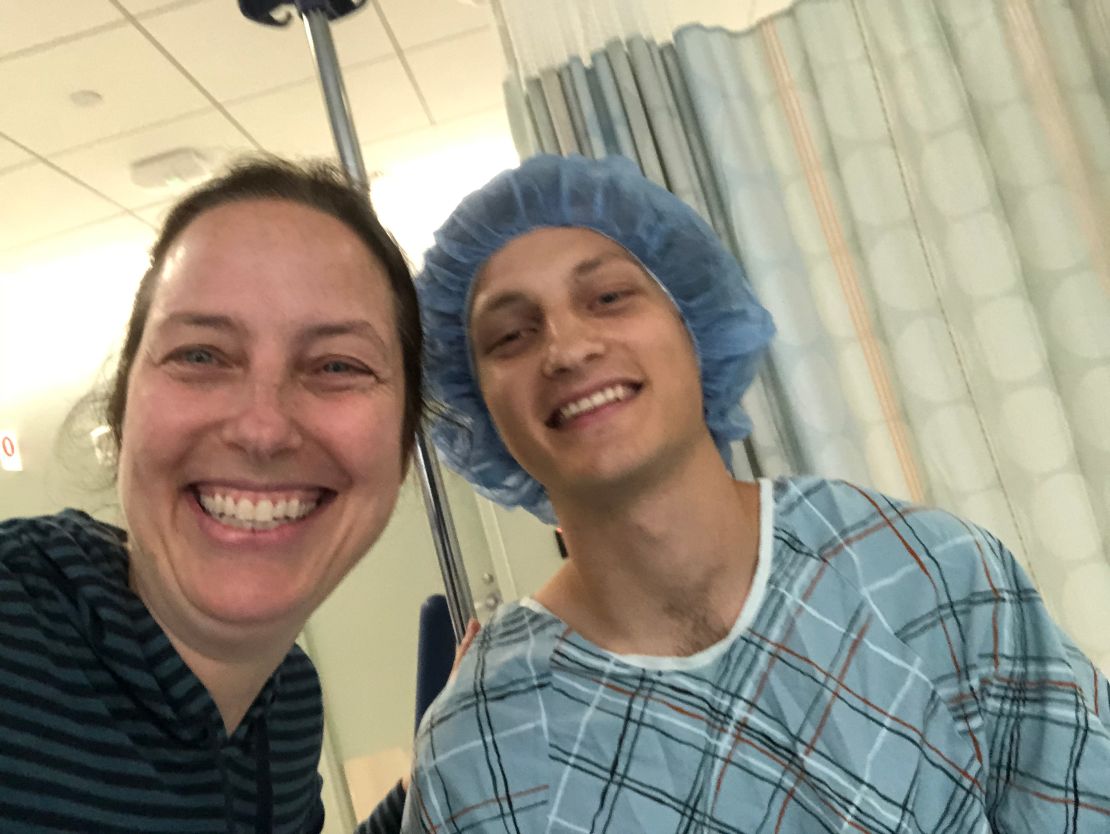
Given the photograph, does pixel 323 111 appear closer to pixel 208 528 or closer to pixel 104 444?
pixel 104 444

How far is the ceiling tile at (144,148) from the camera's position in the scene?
213 centimetres

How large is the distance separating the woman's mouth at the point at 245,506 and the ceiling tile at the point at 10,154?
182cm

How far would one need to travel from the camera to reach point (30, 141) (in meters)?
2.05

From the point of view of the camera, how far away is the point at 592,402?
0.97 m

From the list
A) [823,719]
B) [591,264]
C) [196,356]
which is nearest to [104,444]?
[196,356]

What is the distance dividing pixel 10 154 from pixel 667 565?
2.10 m

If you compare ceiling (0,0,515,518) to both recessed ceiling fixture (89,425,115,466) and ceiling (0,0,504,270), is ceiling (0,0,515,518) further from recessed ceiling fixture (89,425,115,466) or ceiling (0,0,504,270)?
recessed ceiling fixture (89,425,115,466)

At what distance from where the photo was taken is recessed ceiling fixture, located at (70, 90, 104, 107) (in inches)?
75.2

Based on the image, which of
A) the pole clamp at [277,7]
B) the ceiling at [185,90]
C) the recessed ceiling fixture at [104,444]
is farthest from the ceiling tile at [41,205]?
the recessed ceiling fixture at [104,444]

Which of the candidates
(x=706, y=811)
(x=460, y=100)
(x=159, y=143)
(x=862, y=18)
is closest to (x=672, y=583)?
(x=706, y=811)

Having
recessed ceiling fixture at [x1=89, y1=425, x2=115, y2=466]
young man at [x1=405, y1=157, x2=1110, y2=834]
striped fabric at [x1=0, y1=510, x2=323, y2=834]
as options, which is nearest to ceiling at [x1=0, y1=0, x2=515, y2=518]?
recessed ceiling fixture at [x1=89, y1=425, x2=115, y2=466]

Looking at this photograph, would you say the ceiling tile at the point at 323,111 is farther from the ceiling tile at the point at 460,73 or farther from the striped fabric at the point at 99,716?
the striped fabric at the point at 99,716

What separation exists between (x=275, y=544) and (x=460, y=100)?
187cm

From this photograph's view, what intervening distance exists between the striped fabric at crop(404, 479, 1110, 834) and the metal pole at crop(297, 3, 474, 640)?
0.43 ft
